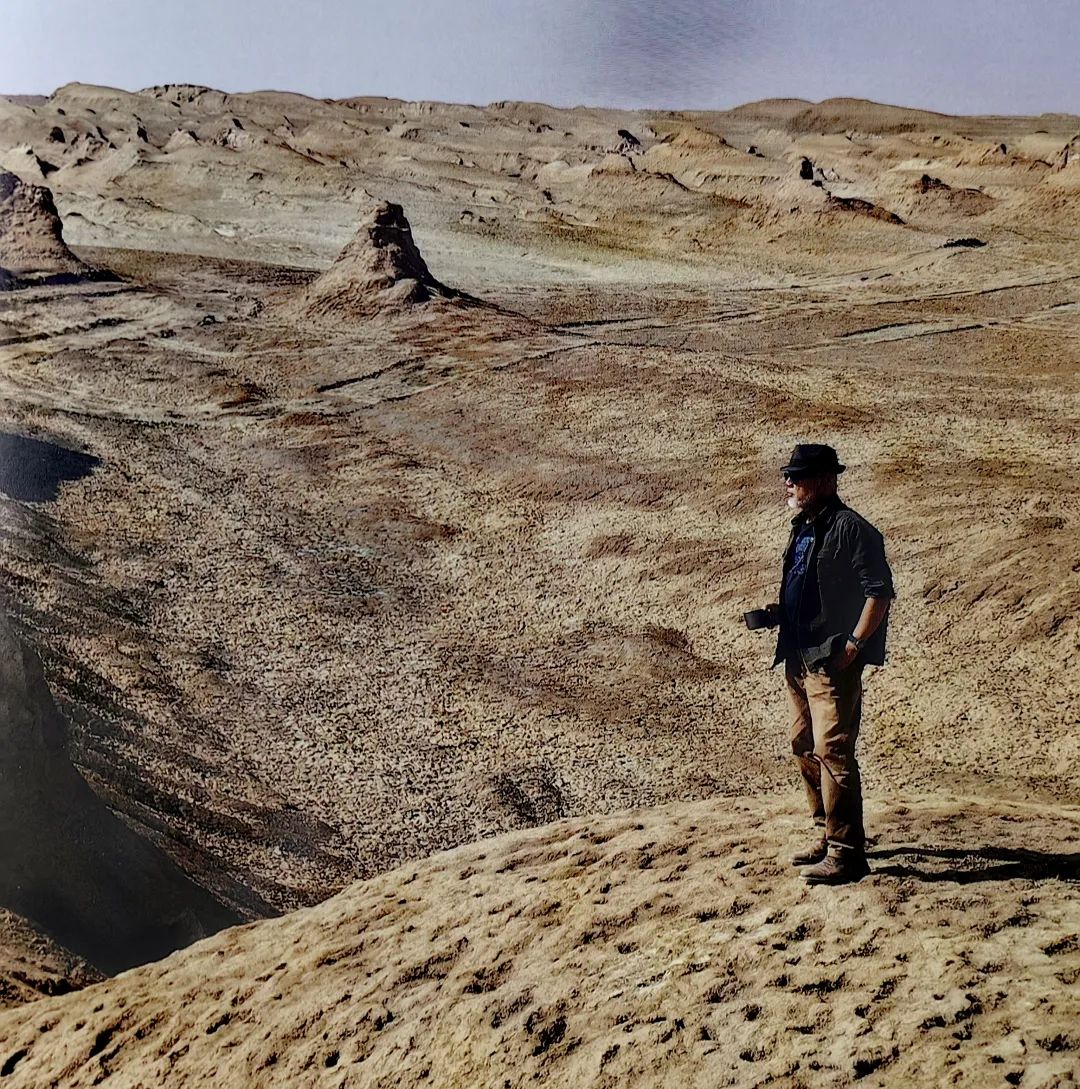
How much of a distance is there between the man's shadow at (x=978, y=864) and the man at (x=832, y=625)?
20cm

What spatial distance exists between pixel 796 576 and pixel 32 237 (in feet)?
72.8

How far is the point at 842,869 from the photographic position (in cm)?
399

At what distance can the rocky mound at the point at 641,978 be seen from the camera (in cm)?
315

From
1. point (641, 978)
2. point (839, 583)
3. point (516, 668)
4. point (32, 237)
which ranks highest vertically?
point (32, 237)

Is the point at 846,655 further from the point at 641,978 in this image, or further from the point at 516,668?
the point at 516,668

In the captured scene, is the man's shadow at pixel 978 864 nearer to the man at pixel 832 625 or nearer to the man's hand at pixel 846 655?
the man at pixel 832 625

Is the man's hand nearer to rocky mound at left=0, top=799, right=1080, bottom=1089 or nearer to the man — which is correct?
the man

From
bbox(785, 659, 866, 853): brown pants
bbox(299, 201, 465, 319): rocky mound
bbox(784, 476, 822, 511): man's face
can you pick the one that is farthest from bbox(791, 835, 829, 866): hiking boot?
bbox(299, 201, 465, 319): rocky mound

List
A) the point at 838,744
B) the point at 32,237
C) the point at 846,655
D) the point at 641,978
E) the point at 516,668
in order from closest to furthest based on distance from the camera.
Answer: the point at 641,978 → the point at 846,655 → the point at 838,744 → the point at 516,668 → the point at 32,237

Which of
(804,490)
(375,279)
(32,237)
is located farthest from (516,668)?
(32,237)

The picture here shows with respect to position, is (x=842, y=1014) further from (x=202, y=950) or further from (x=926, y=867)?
(x=202, y=950)

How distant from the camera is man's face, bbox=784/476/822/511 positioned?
397 centimetres

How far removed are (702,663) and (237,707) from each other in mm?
3389

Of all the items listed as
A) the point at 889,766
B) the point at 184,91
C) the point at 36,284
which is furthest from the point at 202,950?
the point at 184,91
